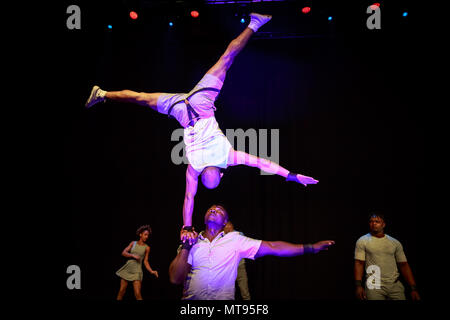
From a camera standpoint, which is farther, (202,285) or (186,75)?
(186,75)

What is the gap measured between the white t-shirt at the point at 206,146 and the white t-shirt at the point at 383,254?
6.04 feet

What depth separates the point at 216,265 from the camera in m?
2.65

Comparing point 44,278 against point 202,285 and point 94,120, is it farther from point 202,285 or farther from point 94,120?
Answer: point 202,285

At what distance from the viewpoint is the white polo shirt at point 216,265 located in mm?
2588

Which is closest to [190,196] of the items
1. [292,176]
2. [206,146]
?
[206,146]

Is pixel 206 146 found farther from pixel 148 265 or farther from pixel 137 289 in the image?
pixel 137 289

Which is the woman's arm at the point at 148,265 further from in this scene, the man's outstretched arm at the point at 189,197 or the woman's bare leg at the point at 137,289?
the man's outstretched arm at the point at 189,197

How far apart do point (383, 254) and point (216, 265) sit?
6.55ft

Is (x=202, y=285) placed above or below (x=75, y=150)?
below

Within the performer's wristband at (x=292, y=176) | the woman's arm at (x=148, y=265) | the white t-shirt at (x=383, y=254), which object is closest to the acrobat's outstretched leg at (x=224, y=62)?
the performer's wristband at (x=292, y=176)

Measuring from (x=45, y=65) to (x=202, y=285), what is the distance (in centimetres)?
407
